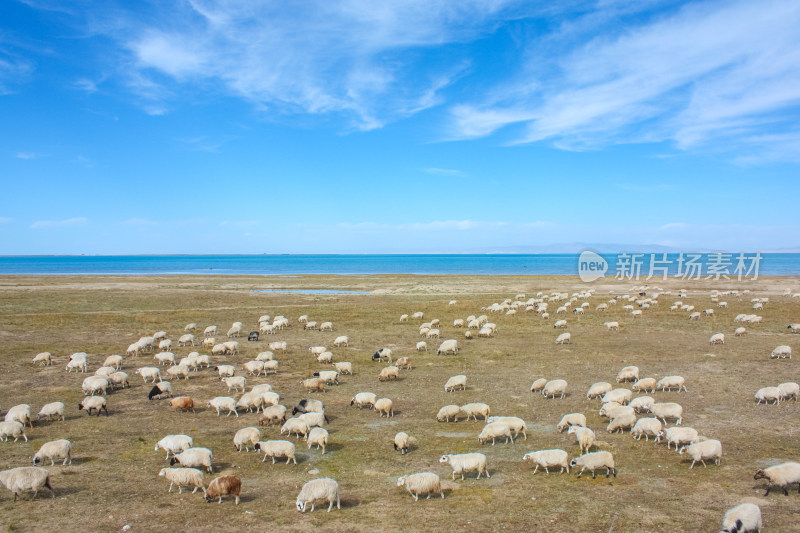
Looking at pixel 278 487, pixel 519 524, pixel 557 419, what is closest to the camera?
pixel 519 524

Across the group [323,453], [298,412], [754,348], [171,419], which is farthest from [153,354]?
[754,348]

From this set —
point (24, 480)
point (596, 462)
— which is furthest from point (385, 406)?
point (24, 480)

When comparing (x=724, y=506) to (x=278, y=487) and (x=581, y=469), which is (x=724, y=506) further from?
(x=278, y=487)

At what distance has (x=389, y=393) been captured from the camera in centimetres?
1873

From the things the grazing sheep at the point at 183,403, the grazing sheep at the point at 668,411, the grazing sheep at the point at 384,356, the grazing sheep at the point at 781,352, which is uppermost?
the grazing sheep at the point at 781,352

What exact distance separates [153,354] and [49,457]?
601 inches

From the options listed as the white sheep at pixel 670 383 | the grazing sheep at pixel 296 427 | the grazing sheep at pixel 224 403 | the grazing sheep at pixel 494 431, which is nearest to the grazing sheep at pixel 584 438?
the grazing sheep at pixel 494 431

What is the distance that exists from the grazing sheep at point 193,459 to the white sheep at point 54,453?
9.57 ft

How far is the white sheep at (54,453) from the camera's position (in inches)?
465

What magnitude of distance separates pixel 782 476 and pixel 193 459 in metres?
13.3

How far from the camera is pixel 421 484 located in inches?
403

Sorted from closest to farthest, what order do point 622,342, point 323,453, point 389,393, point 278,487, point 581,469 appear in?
point 278,487
point 581,469
point 323,453
point 389,393
point 622,342

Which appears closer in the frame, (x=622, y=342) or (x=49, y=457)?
(x=49, y=457)

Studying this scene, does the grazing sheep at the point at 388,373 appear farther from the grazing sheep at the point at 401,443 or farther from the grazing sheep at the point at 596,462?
the grazing sheep at the point at 596,462
